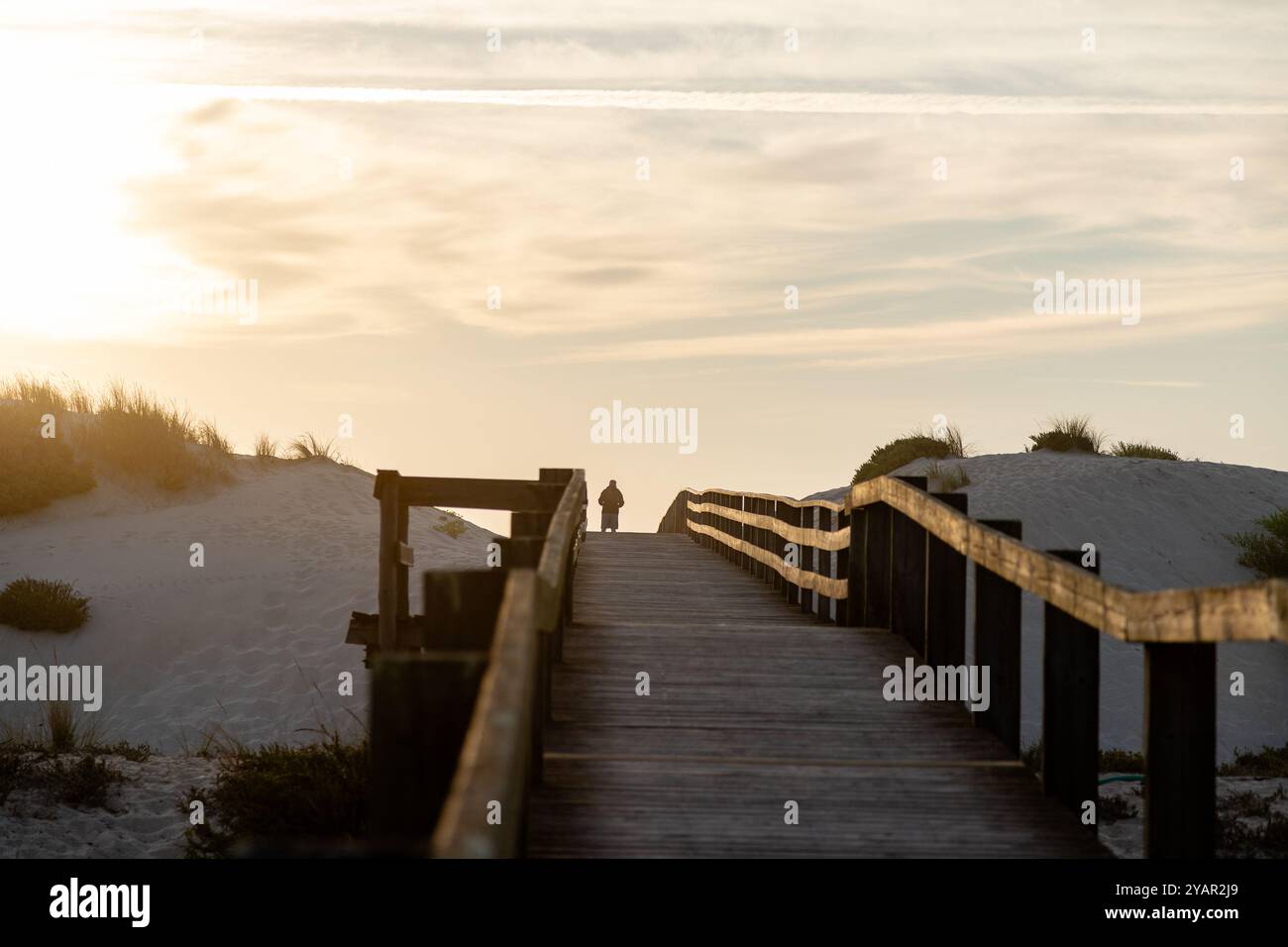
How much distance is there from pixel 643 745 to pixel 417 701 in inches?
166

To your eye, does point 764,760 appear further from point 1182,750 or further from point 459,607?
point 459,607

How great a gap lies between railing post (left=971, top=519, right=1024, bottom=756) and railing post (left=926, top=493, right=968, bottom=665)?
958mm

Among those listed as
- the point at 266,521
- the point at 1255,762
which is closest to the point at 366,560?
the point at 266,521

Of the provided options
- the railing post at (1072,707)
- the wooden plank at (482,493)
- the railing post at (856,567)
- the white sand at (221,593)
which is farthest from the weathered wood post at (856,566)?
the white sand at (221,593)

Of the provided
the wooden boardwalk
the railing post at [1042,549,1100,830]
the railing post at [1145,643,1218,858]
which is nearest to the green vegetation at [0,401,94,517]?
the wooden boardwalk

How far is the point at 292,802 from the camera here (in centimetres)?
1089

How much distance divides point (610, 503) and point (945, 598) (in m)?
23.5

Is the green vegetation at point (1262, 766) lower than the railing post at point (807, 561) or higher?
lower

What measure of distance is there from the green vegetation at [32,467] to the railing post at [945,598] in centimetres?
2378

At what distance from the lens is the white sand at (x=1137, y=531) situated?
2530 cm

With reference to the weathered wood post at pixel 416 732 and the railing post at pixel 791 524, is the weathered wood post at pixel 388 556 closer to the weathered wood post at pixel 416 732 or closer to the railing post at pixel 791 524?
the railing post at pixel 791 524

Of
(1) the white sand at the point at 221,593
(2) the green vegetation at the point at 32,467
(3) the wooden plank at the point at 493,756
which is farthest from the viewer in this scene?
(2) the green vegetation at the point at 32,467

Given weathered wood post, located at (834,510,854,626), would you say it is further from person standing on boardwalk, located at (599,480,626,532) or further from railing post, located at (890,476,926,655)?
person standing on boardwalk, located at (599,480,626,532)

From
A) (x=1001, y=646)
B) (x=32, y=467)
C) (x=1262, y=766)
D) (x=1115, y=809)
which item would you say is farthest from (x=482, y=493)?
(x=32, y=467)
